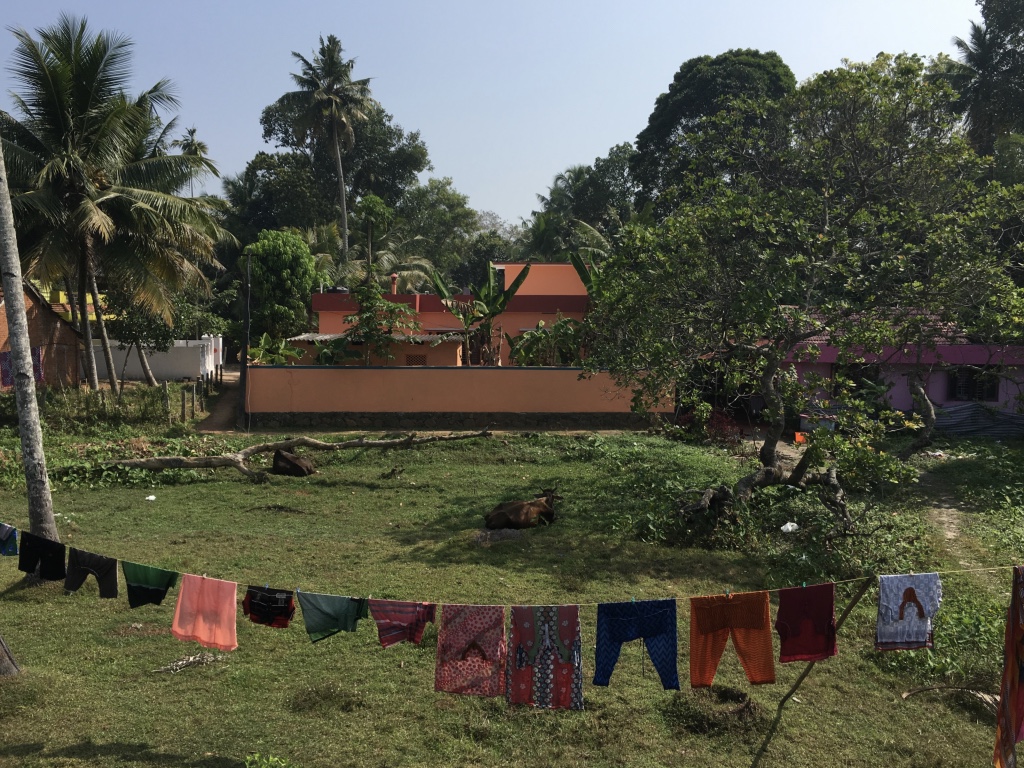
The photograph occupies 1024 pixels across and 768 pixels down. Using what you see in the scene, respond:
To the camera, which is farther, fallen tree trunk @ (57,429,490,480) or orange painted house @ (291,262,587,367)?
orange painted house @ (291,262,587,367)

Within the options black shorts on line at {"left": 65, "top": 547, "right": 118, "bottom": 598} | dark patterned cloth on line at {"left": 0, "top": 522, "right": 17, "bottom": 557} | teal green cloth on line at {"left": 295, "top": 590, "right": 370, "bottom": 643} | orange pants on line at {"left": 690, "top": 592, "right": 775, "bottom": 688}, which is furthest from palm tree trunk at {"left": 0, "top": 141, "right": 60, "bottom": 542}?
orange pants on line at {"left": 690, "top": 592, "right": 775, "bottom": 688}

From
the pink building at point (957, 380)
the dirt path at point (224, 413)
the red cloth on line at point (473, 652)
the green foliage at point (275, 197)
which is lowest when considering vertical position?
the red cloth on line at point (473, 652)

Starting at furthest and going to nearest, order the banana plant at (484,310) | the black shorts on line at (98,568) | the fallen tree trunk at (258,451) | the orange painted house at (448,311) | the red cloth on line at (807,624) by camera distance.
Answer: the orange painted house at (448,311) → the banana plant at (484,310) → the fallen tree trunk at (258,451) → the black shorts on line at (98,568) → the red cloth on line at (807,624)

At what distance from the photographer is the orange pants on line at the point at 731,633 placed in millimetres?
6066

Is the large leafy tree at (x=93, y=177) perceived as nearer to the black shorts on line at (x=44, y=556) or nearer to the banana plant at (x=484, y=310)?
the banana plant at (x=484, y=310)

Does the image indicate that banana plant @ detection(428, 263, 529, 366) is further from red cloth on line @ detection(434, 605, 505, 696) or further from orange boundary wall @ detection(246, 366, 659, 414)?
red cloth on line @ detection(434, 605, 505, 696)

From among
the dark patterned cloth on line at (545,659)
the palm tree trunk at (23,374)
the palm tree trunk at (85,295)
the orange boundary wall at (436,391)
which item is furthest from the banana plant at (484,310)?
the dark patterned cloth on line at (545,659)

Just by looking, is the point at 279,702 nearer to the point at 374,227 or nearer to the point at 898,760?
the point at 898,760

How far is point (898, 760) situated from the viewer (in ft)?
19.5

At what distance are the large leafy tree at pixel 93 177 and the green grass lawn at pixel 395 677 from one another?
8.07m

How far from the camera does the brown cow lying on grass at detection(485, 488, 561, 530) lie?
11.9 meters

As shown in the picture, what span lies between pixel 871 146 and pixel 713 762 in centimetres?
1063

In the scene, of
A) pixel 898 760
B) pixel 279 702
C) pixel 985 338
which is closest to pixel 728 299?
pixel 985 338

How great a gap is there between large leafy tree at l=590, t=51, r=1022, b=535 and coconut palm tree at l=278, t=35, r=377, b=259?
28.9 metres
